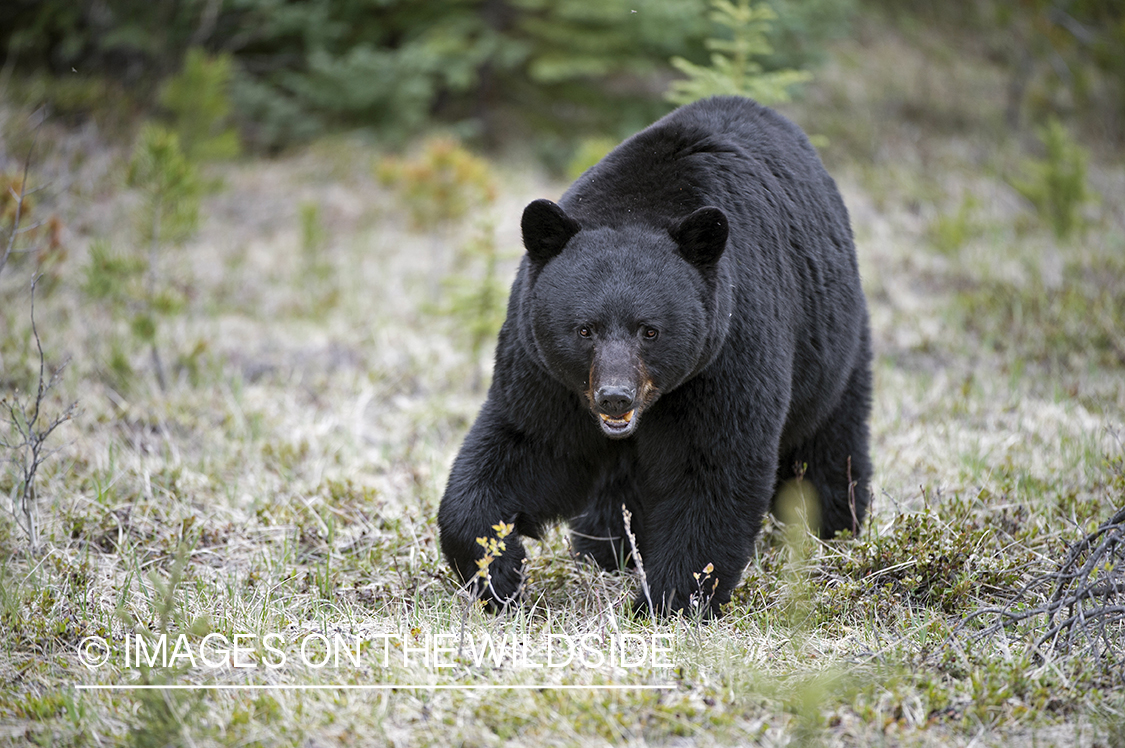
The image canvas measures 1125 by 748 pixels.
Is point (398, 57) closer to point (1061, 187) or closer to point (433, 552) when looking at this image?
point (1061, 187)

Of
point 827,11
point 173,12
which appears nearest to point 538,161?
point 827,11

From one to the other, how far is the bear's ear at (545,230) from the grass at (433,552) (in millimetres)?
1236

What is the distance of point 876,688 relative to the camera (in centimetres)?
261

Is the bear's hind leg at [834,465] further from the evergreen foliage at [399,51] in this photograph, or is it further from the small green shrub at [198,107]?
the evergreen foliage at [399,51]

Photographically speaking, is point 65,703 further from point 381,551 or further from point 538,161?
point 538,161

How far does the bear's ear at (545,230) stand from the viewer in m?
3.06

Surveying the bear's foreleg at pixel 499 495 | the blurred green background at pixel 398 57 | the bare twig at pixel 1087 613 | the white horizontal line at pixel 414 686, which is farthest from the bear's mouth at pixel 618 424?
the blurred green background at pixel 398 57

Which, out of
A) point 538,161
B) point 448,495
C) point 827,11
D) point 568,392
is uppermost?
point 827,11

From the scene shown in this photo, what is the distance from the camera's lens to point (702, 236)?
3070mm

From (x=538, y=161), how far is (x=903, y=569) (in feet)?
33.0

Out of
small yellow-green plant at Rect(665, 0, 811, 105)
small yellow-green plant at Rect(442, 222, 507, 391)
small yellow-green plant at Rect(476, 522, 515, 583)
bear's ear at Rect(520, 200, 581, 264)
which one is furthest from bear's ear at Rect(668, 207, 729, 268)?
small yellow-green plant at Rect(442, 222, 507, 391)

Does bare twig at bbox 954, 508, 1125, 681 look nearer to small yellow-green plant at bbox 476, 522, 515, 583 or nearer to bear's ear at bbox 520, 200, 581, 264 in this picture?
small yellow-green plant at bbox 476, 522, 515, 583

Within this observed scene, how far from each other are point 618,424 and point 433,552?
1.27 m

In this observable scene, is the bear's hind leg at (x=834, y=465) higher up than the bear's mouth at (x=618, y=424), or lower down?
lower down
